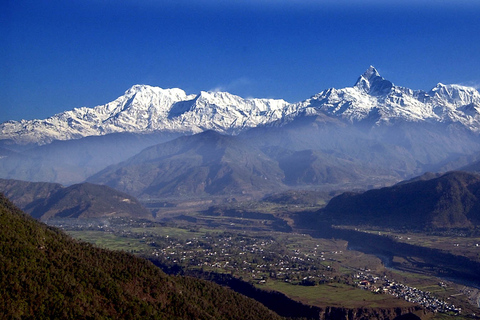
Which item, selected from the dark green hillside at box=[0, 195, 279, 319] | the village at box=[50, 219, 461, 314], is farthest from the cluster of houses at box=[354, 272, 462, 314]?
the dark green hillside at box=[0, 195, 279, 319]

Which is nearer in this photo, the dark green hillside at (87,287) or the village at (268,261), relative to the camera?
the dark green hillside at (87,287)

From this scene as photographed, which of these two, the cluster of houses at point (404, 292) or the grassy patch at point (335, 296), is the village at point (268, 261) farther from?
the grassy patch at point (335, 296)

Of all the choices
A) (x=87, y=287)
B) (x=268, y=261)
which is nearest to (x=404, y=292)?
(x=268, y=261)

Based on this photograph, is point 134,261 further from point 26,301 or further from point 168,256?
point 168,256

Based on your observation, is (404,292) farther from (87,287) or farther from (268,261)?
(87,287)

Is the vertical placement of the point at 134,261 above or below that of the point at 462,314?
above

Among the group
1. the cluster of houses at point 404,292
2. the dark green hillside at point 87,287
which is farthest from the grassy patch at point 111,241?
the dark green hillside at point 87,287

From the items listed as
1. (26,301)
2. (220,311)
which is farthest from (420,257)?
(26,301)

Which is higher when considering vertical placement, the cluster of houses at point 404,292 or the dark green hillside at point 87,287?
the dark green hillside at point 87,287
